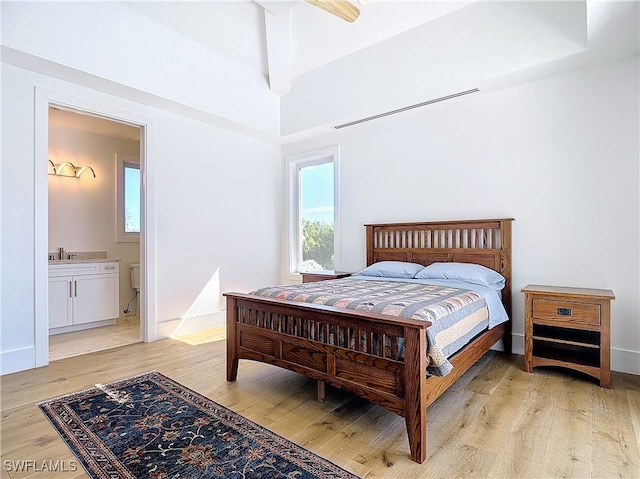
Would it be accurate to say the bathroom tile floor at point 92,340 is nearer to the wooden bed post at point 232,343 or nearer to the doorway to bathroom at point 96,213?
the doorway to bathroom at point 96,213

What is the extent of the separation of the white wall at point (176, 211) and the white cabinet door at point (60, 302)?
3.56 feet

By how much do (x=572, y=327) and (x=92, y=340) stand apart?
181 inches

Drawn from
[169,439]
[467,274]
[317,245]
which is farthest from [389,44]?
[169,439]

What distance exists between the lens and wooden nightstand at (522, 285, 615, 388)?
2475 mm

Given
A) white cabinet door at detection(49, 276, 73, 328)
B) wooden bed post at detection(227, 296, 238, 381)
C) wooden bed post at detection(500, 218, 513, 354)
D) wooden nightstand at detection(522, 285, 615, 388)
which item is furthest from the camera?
white cabinet door at detection(49, 276, 73, 328)

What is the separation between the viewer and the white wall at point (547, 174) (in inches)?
110

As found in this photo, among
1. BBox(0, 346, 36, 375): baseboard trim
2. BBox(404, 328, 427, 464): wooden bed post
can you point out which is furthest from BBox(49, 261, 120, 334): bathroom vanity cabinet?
BBox(404, 328, 427, 464): wooden bed post

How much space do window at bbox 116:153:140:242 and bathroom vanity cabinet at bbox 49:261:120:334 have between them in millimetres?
859

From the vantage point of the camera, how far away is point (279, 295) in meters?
2.49

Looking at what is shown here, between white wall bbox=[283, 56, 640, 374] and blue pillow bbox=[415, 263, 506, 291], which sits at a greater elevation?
white wall bbox=[283, 56, 640, 374]

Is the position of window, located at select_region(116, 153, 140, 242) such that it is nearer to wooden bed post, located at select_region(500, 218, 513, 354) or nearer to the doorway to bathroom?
the doorway to bathroom

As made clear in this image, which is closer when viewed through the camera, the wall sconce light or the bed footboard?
the bed footboard

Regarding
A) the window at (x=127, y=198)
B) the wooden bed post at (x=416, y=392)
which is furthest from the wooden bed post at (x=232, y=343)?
the window at (x=127, y=198)

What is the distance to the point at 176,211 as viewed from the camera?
4.04 m
